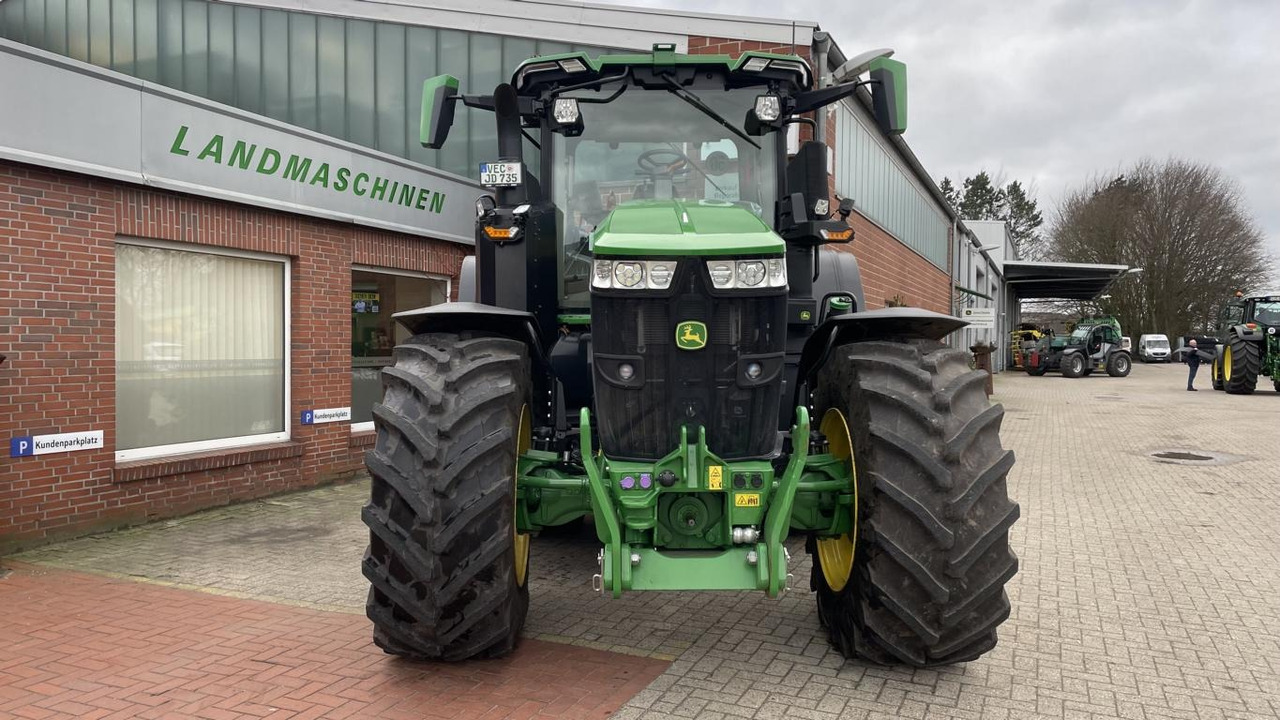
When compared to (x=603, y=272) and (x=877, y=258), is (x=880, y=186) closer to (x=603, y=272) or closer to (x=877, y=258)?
(x=877, y=258)

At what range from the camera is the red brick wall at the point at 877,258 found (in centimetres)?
1095

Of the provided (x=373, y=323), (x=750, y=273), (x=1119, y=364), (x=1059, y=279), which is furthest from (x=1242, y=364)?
(x=750, y=273)

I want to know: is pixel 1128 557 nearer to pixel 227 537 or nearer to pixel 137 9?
pixel 227 537

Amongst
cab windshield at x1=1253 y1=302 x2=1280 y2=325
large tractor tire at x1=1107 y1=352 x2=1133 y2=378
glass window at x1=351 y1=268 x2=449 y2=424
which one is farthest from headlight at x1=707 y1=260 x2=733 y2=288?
large tractor tire at x1=1107 y1=352 x2=1133 y2=378

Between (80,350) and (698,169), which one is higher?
(698,169)

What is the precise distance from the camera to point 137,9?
8.73 m

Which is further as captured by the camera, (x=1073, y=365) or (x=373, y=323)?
(x=1073, y=365)

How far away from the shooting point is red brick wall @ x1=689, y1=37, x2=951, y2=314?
35.9ft

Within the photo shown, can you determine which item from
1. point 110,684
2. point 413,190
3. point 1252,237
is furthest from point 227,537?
point 1252,237

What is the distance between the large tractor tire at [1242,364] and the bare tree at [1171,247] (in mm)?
27619

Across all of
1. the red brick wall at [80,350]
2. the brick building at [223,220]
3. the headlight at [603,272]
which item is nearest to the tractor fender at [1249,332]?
the brick building at [223,220]

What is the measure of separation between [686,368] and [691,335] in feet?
0.48

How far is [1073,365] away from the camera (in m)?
32.7

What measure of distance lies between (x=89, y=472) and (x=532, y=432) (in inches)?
160
